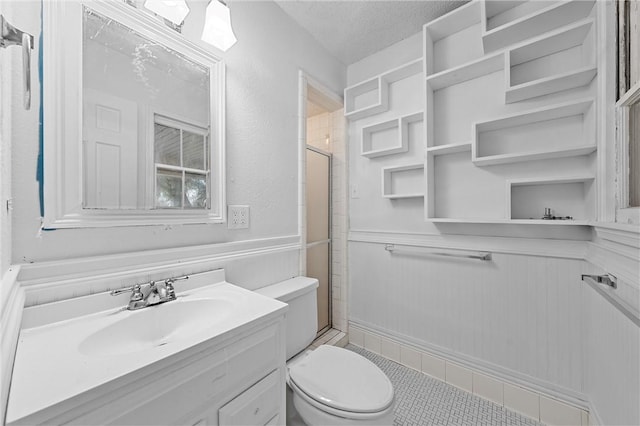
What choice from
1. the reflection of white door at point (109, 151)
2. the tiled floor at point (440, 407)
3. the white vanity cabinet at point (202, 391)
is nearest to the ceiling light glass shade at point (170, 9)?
the reflection of white door at point (109, 151)

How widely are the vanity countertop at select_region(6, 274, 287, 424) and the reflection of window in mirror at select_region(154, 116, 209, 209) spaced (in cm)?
40

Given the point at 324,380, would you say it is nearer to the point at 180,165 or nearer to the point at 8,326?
the point at 8,326

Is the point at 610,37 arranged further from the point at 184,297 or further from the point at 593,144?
the point at 184,297

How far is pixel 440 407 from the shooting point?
1473mm

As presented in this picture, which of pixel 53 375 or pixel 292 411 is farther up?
pixel 53 375

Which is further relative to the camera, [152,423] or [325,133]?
[325,133]

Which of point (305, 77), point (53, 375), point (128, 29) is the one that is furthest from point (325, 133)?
point (53, 375)

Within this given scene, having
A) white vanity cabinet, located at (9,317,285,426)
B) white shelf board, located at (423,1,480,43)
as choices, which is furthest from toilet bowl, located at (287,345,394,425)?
white shelf board, located at (423,1,480,43)

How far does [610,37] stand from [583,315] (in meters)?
1.26

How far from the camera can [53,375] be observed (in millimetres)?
559

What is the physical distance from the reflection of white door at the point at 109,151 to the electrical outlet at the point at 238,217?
41 centimetres

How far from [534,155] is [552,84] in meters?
0.34

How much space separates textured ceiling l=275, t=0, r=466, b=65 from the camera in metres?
1.57

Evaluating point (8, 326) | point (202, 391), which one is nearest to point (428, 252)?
point (202, 391)
